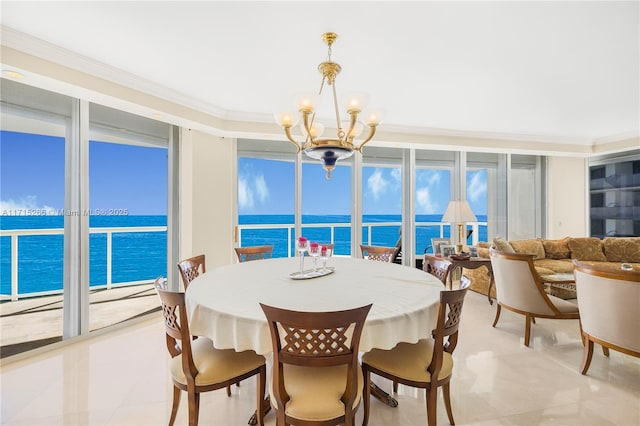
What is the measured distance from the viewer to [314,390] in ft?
4.36

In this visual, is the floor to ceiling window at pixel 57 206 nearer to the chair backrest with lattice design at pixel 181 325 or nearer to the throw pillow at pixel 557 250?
the chair backrest with lattice design at pixel 181 325

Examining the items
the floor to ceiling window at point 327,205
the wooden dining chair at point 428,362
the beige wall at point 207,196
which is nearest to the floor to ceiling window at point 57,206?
the beige wall at point 207,196

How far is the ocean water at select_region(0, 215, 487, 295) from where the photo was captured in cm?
340

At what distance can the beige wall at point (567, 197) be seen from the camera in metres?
5.98

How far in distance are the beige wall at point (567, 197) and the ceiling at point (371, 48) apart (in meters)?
2.51

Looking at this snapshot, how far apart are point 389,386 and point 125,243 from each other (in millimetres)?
4369

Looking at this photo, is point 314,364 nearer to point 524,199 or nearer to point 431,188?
point 431,188

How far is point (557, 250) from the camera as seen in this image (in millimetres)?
4805

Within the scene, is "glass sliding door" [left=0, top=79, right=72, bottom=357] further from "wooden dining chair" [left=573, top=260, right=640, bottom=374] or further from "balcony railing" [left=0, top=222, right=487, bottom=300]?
"wooden dining chair" [left=573, top=260, right=640, bottom=374]

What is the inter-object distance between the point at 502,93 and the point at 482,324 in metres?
2.62

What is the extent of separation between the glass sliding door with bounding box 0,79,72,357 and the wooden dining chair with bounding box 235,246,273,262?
1652mm

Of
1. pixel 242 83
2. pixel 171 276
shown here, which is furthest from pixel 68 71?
pixel 171 276

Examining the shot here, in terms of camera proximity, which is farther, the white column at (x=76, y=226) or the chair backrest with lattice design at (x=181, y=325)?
the white column at (x=76, y=226)

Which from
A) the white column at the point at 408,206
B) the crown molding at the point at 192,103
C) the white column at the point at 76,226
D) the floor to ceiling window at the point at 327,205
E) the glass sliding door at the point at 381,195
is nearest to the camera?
the crown molding at the point at 192,103
